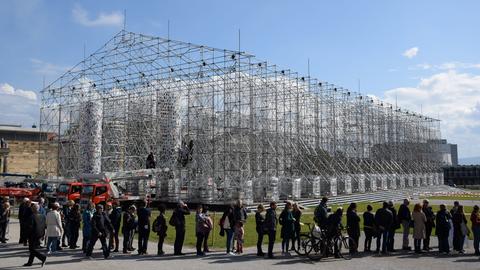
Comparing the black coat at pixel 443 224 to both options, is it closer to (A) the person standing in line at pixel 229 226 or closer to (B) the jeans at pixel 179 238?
(A) the person standing in line at pixel 229 226

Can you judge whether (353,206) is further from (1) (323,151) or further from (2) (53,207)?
(1) (323,151)

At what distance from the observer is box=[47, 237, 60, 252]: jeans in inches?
484

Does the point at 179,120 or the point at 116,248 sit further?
the point at 179,120

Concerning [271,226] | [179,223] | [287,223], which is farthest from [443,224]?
[179,223]

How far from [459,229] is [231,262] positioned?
20.6ft

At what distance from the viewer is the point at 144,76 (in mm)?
34938

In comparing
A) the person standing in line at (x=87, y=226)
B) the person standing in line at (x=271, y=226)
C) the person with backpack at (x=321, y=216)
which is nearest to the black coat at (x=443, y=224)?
the person with backpack at (x=321, y=216)

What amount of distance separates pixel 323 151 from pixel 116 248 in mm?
32266

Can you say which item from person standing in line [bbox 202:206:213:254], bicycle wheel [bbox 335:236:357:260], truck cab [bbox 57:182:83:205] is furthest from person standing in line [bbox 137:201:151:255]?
truck cab [bbox 57:182:83:205]

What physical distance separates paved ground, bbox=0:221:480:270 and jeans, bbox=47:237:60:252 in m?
0.24

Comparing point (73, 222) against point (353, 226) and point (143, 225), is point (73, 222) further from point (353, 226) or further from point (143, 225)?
point (353, 226)

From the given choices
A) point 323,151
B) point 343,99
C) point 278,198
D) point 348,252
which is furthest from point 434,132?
point 348,252

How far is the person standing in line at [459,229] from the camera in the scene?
512 inches

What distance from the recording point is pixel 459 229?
13.1m
